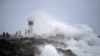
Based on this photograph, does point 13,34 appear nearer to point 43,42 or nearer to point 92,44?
point 43,42

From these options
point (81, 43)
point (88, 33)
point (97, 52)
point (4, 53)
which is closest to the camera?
point (4, 53)

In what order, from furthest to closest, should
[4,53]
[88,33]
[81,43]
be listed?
[88,33] < [81,43] < [4,53]

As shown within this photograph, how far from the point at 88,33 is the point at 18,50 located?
14.7 feet

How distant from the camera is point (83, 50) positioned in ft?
31.9

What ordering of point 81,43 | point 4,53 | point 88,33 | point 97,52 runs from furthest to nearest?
1. point 88,33
2. point 81,43
3. point 97,52
4. point 4,53

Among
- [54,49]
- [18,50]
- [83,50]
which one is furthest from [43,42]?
[83,50]

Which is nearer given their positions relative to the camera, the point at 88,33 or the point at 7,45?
the point at 7,45

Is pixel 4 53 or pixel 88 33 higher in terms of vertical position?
pixel 88 33

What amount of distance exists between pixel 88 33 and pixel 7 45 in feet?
16.2

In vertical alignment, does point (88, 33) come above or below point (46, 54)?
above

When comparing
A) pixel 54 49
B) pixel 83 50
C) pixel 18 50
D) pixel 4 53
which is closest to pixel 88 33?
pixel 83 50

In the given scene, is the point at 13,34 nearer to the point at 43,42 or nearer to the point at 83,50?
the point at 43,42

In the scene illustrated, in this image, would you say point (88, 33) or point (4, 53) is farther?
point (88, 33)

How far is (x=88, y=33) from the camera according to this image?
11039mm
